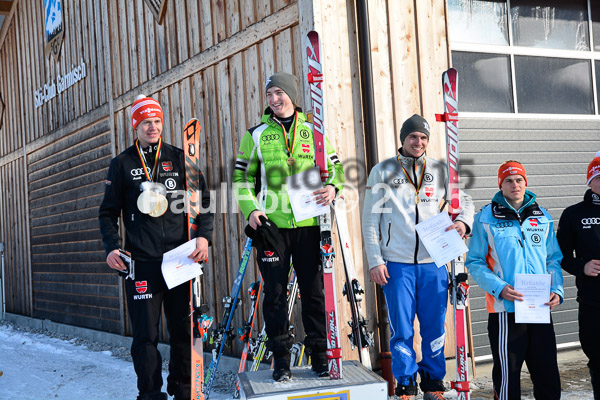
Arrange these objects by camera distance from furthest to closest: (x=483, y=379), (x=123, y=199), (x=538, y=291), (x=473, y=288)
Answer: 1. (x=473, y=288)
2. (x=483, y=379)
3. (x=123, y=199)
4. (x=538, y=291)

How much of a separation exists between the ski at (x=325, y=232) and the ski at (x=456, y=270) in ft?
2.77

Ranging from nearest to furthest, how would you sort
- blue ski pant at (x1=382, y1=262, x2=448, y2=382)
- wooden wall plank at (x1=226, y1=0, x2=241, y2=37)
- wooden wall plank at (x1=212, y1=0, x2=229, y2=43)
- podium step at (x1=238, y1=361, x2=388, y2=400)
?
podium step at (x1=238, y1=361, x2=388, y2=400)
blue ski pant at (x1=382, y1=262, x2=448, y2=382)
wooden wall plank at (x1=226, y1=0, x2=241, y2=37)
wooden wall plank at (x1=212, y1=0, x2=229, y2=43)

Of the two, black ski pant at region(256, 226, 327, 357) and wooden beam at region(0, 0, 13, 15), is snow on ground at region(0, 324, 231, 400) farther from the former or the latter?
wooden beam at region(0, 0, 13, 15)

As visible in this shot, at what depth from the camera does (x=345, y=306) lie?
499 centimetres

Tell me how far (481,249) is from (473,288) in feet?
6.59

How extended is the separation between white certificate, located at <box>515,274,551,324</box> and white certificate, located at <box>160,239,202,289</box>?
2.07 meters

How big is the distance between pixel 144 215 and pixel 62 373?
3750 millimetres

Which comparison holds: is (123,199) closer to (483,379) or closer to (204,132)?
(204,132)

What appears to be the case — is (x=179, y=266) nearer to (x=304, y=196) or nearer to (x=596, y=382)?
(x=304, y=196)

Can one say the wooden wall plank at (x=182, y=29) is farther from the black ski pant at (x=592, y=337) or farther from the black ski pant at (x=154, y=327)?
the black ski pant at (x=592, y=337)

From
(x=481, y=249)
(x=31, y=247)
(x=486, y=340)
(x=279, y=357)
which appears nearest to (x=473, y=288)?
(x=486, y=340)

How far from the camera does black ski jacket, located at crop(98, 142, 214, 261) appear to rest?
400 cm

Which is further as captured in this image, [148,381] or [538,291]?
[148,381]

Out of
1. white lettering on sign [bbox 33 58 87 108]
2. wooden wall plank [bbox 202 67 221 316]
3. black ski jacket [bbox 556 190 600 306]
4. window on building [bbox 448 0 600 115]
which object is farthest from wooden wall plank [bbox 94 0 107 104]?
black ski jacket [bbox 556 190 600 306]
